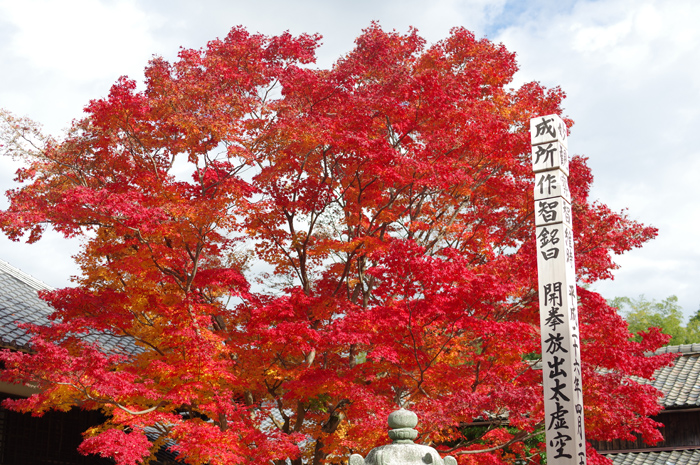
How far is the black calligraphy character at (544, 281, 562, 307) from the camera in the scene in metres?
8.36

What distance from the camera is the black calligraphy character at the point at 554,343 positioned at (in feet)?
26.9

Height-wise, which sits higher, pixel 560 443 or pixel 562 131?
pixel 562 131

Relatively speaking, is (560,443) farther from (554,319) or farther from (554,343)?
(554,319)

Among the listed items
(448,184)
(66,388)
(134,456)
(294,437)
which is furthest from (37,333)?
(448,184)

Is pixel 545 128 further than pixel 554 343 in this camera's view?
Yes

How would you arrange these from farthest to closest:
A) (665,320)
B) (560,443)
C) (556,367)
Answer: (665,320), (556,367), (560,443)

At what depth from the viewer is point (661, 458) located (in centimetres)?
1861

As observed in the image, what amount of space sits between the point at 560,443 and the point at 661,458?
13157 millimetres

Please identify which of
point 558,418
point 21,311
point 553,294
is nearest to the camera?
point 558,418

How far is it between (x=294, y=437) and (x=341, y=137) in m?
6.60

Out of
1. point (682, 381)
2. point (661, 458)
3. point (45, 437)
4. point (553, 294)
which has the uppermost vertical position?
point (682, 381)

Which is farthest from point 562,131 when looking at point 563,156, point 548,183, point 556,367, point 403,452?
point 403,452

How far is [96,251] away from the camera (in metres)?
14.6

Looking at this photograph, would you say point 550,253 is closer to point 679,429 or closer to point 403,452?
point 403,452
